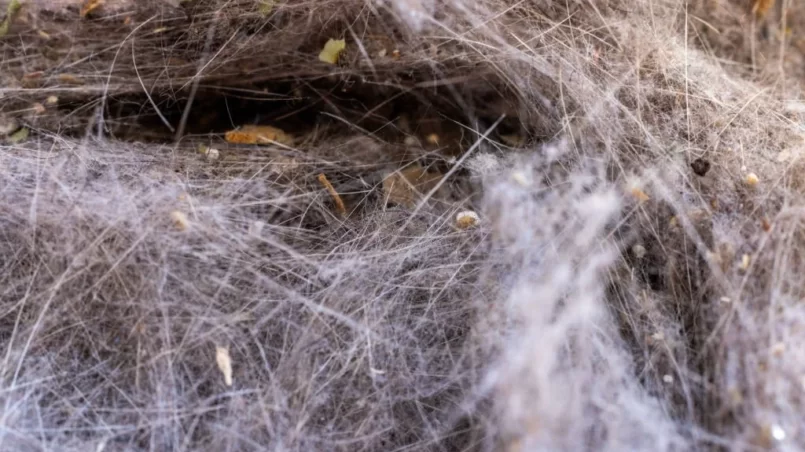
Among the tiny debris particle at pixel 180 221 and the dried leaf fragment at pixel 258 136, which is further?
the dried leaf fragment at pixel 258 136

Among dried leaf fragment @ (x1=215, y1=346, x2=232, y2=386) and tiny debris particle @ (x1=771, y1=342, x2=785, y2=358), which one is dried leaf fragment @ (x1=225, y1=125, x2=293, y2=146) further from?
tiny debris particle @ (x1=771, y1=342, x2=785, y2=358)

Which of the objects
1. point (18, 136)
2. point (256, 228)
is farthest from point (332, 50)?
point (18, 136)

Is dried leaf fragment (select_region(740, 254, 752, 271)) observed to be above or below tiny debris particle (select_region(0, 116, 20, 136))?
below

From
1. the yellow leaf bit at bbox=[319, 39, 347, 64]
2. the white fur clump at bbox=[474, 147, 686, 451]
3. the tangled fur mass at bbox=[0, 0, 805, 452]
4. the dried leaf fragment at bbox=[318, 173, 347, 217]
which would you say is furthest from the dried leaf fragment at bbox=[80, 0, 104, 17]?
the white fur clump at bbox=[474, 147, 686, 451]

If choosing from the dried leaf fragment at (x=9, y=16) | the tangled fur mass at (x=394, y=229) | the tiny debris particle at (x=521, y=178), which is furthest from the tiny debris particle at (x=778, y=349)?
the dried leaf fragment at (x=9, y=16)

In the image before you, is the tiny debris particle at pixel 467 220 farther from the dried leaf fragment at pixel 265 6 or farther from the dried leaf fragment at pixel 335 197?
the dried leaf fragment at pixel 265 6

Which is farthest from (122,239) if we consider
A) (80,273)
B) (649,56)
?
(649,56)
